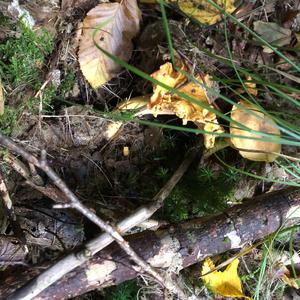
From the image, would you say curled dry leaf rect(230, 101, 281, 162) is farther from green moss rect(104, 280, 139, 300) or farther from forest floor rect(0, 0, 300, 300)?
green moss rect(104, 280, 139, 300)

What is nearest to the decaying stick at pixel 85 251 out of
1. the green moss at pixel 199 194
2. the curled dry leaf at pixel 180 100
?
the green moss at pixel 199 194

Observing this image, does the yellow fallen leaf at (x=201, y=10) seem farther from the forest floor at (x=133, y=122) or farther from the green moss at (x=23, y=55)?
the green moss at (x=23, y=55)

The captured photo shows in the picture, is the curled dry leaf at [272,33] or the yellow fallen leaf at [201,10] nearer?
the yellow fallen leaf at [201,10]

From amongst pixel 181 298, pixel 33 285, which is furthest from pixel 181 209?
pixel 33 285

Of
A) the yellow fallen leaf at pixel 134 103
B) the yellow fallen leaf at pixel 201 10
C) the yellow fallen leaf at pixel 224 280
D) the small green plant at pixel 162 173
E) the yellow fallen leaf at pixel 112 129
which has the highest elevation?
the yellow fallen leaf at pixel 201 10

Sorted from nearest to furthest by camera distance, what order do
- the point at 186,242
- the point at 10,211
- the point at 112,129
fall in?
1. the point at 10,211
2. the point at 186,242
3. the point at 112,129

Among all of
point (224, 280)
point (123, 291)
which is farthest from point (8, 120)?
point (224, 280)

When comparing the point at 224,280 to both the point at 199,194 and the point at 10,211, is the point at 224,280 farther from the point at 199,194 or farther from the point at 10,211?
the point at 10,211

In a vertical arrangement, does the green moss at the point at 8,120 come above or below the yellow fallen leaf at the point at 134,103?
above
